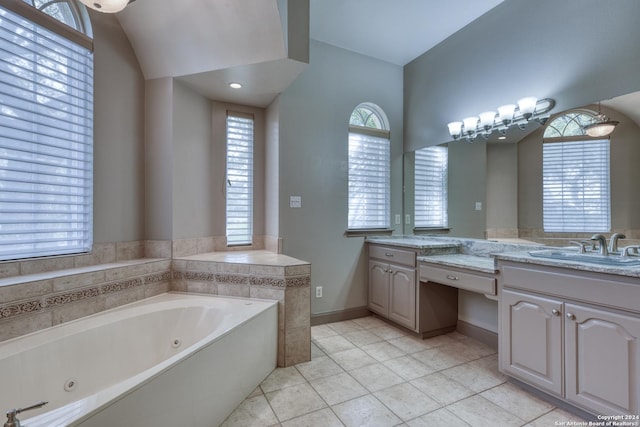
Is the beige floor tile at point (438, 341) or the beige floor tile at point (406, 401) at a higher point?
the beige floor tile at point (406, 401)

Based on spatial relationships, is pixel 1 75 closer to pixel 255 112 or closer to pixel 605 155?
pixel 255 112

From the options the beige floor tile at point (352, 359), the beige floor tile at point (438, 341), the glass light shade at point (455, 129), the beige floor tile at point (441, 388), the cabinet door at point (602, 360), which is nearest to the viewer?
the cabinet door at point (602, 360)

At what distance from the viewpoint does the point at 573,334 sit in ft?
5.21

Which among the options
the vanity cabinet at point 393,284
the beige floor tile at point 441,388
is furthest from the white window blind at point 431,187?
the beige floor tile at point 441,388

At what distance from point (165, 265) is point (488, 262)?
2.68 meters

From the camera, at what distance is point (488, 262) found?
2.31m

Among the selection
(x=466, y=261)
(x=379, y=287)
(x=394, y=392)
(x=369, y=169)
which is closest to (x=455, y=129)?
(x=369, y=169)

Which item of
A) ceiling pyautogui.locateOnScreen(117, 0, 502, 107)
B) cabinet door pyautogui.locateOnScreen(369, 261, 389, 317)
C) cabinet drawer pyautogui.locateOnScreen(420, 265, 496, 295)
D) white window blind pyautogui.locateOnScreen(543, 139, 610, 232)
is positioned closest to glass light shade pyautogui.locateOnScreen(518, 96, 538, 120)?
white window blind pyautogui.locateOnScreen(543, 139, 610, 232)

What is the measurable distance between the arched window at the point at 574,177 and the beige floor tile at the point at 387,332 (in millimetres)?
1557

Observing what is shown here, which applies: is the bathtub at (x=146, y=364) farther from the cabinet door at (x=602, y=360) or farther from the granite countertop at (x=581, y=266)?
the cabinet door at (x=602, y=360)

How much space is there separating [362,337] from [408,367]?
0.60 meters

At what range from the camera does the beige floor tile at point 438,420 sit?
1569 millimetres

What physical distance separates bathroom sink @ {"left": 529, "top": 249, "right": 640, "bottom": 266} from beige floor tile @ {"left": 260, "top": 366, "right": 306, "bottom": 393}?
187cm

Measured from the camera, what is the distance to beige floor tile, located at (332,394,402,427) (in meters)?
1.58
